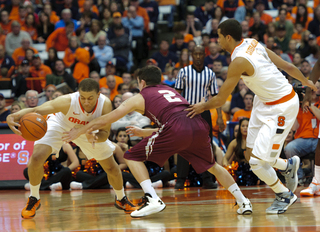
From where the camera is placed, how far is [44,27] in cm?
1527

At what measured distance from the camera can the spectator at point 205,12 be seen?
14.9 meters

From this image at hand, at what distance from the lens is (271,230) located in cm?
389

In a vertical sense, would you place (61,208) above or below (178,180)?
above

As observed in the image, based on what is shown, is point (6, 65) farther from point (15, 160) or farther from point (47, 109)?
point (47, 109)

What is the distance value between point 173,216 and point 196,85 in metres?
3.66

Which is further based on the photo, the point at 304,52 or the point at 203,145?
the point at 304,52

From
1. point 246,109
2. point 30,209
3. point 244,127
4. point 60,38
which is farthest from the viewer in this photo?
point 60,38

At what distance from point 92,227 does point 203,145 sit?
1.51 m

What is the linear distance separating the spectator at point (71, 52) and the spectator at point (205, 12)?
436 cm

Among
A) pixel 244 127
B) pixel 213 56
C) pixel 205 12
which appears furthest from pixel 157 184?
pixel 205 12

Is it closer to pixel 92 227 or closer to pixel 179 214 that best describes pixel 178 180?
pixel 179 214

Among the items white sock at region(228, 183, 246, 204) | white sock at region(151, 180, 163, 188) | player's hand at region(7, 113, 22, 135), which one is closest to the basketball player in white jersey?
white sock at region(228, 183, 246, 204)

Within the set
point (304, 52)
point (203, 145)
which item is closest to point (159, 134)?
point (203, 145)

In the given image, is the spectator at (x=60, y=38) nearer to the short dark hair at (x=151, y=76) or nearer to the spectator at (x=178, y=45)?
the spectator at (x=178, y=45)
